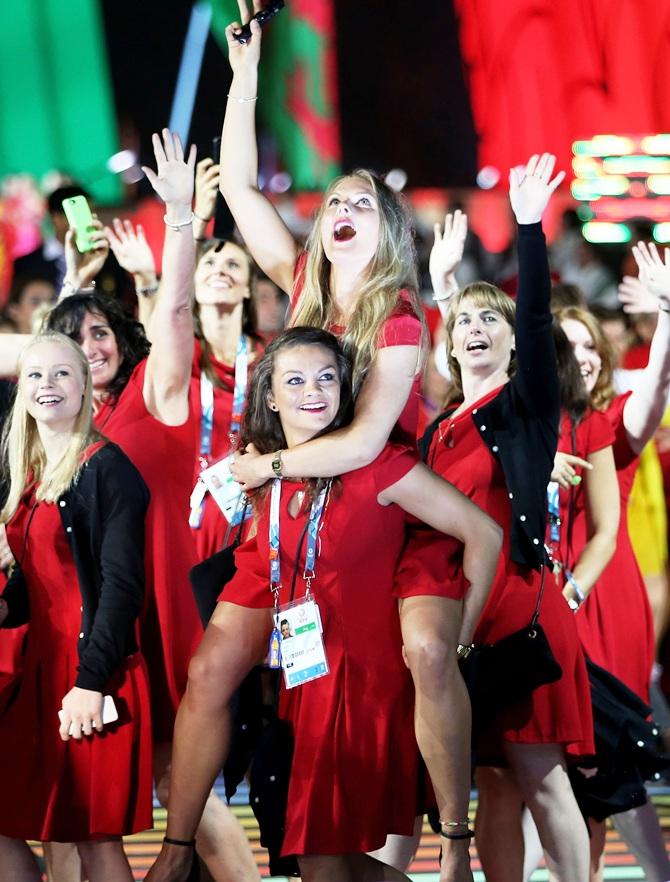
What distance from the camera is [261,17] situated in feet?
11.9

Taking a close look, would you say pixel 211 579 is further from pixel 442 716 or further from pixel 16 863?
pixel 16 863

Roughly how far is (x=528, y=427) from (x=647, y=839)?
124cm

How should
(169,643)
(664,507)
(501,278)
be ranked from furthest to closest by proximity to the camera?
1. (501,278)
2. (664,507)
3. (169,643)

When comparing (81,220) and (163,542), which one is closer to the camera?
(163,542)

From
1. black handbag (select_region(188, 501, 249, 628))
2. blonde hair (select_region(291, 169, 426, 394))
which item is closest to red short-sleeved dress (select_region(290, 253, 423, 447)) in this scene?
blonde hair (select_region(291, 169, 426, 394))

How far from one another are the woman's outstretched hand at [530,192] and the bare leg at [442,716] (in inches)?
36.4

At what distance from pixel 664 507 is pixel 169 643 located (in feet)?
9.91

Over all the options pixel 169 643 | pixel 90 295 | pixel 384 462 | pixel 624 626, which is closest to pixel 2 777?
pixel 169 643

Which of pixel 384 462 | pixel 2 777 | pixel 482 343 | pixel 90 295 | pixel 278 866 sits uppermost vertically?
pixel 90 295

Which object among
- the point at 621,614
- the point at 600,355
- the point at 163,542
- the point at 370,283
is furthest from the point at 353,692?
the point at 600,355

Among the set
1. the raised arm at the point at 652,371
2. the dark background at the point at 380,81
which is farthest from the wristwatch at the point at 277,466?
the dark background at the point at 380,81

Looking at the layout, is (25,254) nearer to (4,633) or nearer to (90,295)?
(90,295)

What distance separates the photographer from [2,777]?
334 centimetres

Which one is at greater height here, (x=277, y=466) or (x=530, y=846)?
(x=277, y=466)
